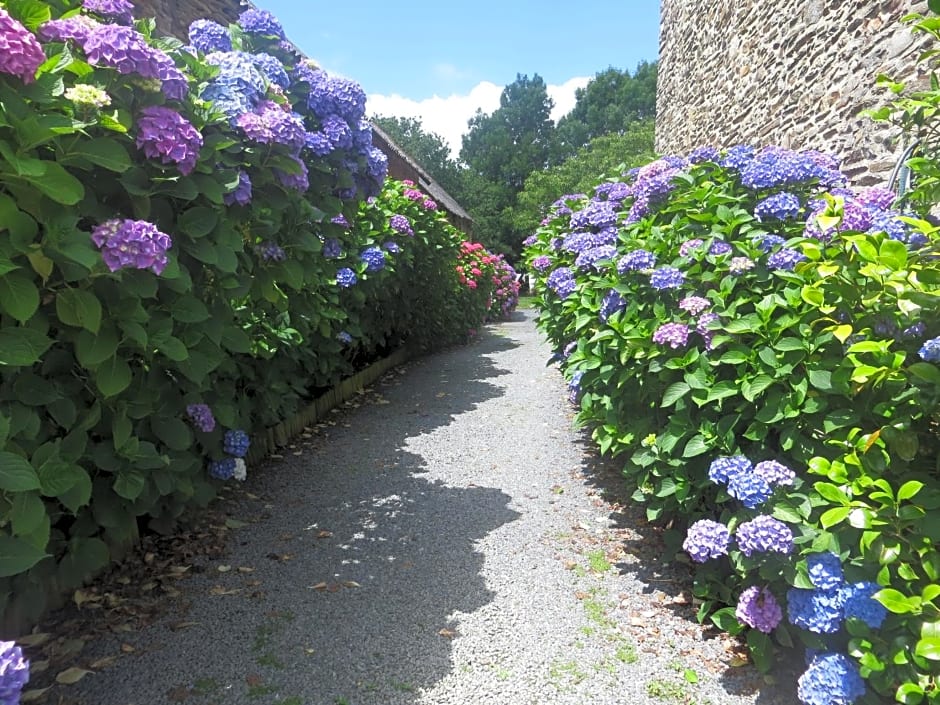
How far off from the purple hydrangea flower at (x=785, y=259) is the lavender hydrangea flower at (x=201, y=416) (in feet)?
8.46

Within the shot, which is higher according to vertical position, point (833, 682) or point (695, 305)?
point (695, 305)

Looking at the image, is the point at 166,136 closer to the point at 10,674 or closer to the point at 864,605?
the point at 10,674

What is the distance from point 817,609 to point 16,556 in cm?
224

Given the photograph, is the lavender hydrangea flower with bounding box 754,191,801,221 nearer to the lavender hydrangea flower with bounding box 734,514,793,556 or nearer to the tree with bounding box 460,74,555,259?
the lavender hydrangea flower with bounding box 734,514,793,556

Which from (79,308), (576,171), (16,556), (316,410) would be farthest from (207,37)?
(576,171)

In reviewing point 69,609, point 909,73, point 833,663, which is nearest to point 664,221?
point 909,73

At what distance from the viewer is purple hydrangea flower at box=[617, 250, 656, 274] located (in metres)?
2.94

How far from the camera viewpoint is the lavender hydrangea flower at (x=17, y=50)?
147 centimetres

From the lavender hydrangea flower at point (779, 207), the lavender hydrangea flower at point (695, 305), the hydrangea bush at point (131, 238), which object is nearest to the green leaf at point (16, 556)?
the hydrangea bush at point (131, 238)

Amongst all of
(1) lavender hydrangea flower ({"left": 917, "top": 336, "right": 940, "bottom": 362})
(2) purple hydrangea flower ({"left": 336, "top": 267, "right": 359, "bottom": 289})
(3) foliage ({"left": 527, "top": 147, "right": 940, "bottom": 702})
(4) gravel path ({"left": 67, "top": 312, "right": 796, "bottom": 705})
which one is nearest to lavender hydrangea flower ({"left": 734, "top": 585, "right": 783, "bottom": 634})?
(3) foliage ({"left": 527, "top": 147, "right": 940, "bottom": 702})

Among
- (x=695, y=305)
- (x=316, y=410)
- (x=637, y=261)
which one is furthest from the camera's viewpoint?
(x=316, y=410)

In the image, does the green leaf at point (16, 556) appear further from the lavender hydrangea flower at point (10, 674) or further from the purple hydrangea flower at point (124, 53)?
the purple hydrangea flower at point (124, 53)

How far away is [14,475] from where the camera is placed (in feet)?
4.78

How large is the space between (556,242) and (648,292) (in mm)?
2502
